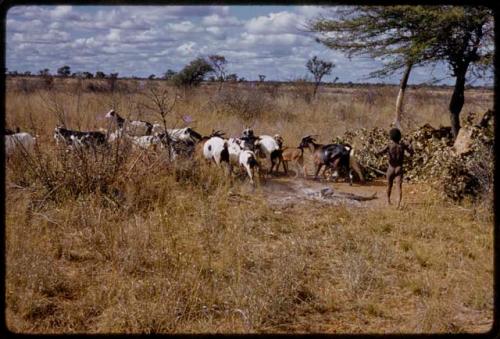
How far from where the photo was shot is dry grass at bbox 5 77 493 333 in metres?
4.76

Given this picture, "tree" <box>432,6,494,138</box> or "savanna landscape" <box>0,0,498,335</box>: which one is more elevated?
"tree" <box>432,6,494,138</box>

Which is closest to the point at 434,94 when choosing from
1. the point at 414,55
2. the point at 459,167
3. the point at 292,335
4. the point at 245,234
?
the point at 414,55

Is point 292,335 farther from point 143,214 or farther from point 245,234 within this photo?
point 143,214

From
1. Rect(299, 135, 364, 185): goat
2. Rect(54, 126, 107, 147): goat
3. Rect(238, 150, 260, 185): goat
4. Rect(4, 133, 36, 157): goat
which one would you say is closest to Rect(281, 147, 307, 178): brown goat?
Rect(299, 135, 364, 185): goat

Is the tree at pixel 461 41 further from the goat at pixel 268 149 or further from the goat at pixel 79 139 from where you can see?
the goat at pixel 79 139

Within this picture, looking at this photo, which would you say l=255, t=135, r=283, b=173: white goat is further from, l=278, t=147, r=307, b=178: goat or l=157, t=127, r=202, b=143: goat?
l=157, t=127, r=202, b=143: goat

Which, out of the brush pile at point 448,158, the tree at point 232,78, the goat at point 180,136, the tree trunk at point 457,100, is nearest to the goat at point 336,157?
the brush pile at point 448,158

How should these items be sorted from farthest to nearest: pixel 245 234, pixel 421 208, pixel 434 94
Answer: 1. pixel 434 94
2. pixel 421 208
3. pixel 245 234

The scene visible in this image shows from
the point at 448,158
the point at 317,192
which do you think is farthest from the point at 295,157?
the point at 448,158

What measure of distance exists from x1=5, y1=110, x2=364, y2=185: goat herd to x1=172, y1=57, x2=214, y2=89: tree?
1883cm

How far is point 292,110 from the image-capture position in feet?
68.8

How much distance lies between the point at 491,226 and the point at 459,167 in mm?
1767

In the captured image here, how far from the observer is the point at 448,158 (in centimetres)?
894

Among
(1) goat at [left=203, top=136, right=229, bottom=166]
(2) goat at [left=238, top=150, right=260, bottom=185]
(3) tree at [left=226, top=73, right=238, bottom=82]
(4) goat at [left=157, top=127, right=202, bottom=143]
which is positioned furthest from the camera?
(3) tree at [left=226, top=73, right=238, bottom=82]
